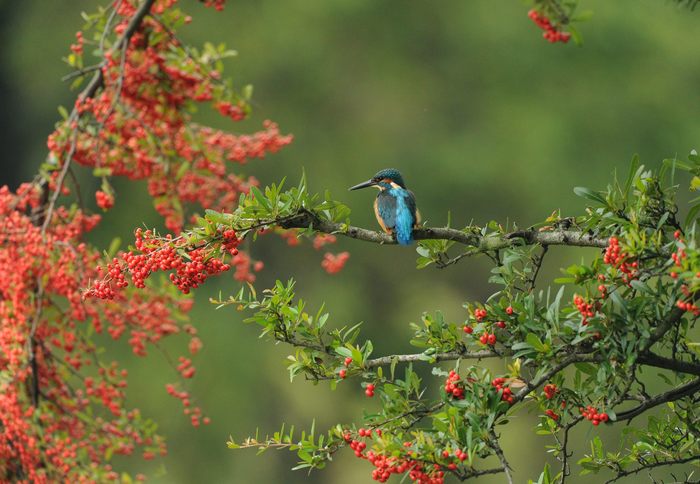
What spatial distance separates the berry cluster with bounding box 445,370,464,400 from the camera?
2.17m

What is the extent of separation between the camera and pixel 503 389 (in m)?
2.14

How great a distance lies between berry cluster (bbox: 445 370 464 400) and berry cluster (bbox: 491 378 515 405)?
0.07 meters

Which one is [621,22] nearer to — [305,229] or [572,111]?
[572,111]

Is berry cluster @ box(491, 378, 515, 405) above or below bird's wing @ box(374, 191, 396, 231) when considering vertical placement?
below

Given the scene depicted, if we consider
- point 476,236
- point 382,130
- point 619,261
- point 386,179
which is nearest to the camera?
point 619,261

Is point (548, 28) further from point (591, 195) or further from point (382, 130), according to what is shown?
point (382, 130)

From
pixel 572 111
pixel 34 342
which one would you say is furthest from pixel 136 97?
pixel 572 111

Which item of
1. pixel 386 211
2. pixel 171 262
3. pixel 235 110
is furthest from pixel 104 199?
pixel 171 262

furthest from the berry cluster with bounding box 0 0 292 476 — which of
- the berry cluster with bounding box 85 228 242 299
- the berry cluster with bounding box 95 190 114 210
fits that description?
the berry cluster with bounding box 85 228 242 299

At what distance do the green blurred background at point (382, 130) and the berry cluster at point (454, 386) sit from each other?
8.21 meters

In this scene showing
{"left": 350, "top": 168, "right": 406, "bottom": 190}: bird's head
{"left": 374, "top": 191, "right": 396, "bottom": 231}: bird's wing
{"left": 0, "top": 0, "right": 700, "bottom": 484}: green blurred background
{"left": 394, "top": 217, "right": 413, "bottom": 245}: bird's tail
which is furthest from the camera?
{"left": 0, "top": 0, "right": 700, "bottom": 484}: green blurred background

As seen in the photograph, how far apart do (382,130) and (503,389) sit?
32.4ft

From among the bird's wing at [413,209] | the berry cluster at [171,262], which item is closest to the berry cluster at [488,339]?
the berry cluster at [171,262]

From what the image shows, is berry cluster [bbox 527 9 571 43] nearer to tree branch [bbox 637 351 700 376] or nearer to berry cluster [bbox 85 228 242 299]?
tree branch [bbox 637 351 700 376]
